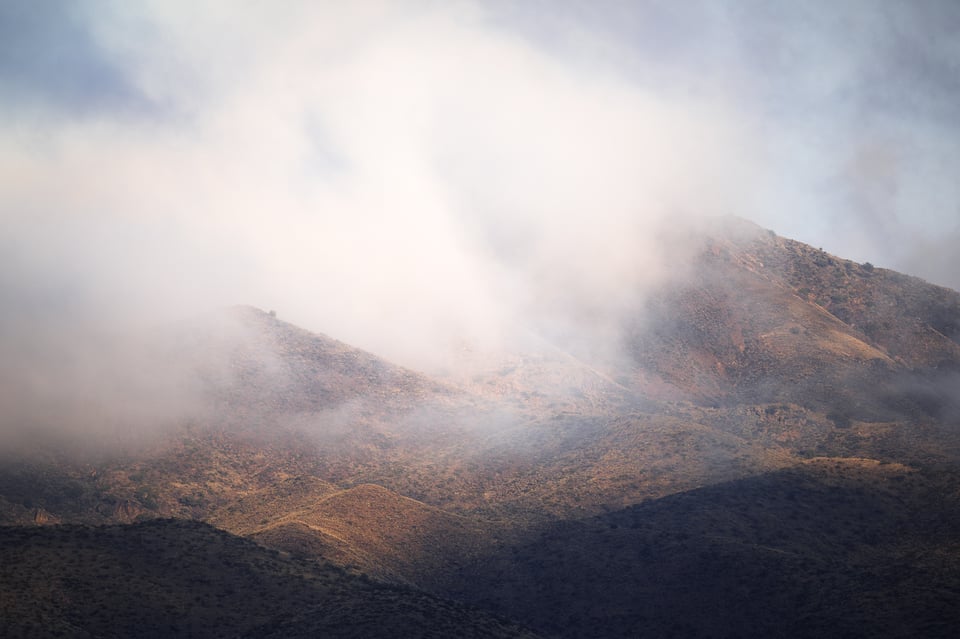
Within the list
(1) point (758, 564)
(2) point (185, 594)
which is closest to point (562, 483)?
(1) point (758, 564)

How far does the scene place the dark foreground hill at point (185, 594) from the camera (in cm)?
5100

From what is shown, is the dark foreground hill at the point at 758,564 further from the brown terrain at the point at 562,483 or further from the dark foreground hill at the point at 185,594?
the dark foreground hill at the point at 185,594

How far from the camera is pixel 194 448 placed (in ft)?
322

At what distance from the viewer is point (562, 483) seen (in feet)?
298

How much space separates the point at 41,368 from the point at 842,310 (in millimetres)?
139218

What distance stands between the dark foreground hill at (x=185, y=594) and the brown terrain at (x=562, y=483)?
0.90 ft

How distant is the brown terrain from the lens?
5769 centimetres

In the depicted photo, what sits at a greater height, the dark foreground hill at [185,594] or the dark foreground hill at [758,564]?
the dark foreground hill at [758,564]

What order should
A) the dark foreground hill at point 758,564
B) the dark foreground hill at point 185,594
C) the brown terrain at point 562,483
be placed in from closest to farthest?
the dark foreground hill at point 185,594
the dark foreground hill at point 758,564
the brown terrain at point 562,483

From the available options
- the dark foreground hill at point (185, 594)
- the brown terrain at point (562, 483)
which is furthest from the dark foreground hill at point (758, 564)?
the dark foreground hill at point (185, 594)

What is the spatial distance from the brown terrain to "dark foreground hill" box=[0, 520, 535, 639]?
0.27 metres

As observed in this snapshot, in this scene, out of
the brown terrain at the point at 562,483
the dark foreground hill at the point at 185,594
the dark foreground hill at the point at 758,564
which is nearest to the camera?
the dark foreground hill at the point at 185,594

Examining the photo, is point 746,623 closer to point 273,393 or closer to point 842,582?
point 842,582

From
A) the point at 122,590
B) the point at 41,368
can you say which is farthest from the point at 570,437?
the point at 41,368
